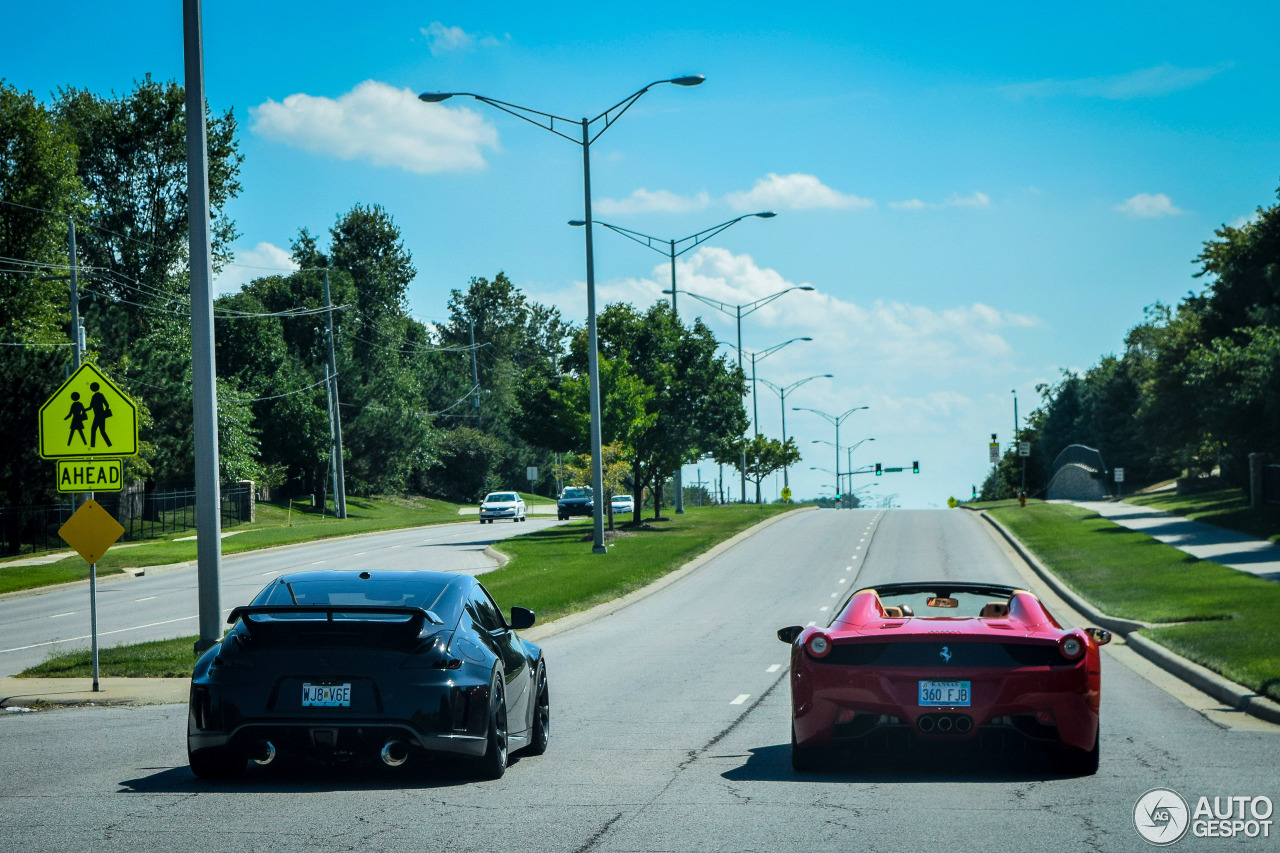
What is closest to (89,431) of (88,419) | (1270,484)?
(88,419)

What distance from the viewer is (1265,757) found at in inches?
382

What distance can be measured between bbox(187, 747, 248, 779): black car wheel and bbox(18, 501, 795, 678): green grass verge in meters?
A: 7.73

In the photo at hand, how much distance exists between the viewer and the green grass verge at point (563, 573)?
16.8m

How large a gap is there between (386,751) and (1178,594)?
1965 cm

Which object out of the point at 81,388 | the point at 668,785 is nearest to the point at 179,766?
the point at 668,785

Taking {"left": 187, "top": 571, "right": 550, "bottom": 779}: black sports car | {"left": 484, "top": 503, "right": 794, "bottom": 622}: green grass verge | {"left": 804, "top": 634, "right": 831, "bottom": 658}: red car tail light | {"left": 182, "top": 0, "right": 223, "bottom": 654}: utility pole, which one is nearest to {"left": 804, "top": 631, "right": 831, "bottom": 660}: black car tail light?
{"left": 804, "top": 634, "right": 831, "bottom": 658}: red car tail light

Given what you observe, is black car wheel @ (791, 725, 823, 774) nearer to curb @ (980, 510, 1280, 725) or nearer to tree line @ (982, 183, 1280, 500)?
curb @ (980, 510, 1280, 725)

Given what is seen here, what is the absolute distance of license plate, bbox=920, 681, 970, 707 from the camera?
825 centimetres

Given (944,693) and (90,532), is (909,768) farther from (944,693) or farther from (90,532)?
(90,532)

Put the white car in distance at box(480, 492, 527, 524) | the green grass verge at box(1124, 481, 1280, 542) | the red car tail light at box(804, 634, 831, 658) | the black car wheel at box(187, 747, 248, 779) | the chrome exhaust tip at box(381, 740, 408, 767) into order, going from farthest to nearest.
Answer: the white car in distance at box(480, 492, 527, 524), the green grass verge at box(1124, 481, 1280, 542), the red car tail light at box(804, 634, 831, 658), the black car wheel at box(187, 747, 248, 779), the chrome exhaust tip at box(381, 740, 408, 767)

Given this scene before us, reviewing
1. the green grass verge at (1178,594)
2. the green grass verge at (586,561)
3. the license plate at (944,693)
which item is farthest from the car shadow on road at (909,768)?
the green grass verge at (586,561)

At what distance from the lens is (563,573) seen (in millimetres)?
30922

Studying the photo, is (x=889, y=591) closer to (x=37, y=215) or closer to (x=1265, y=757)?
(x=1265, y=757)

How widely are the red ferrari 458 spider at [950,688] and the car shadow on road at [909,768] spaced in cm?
22
